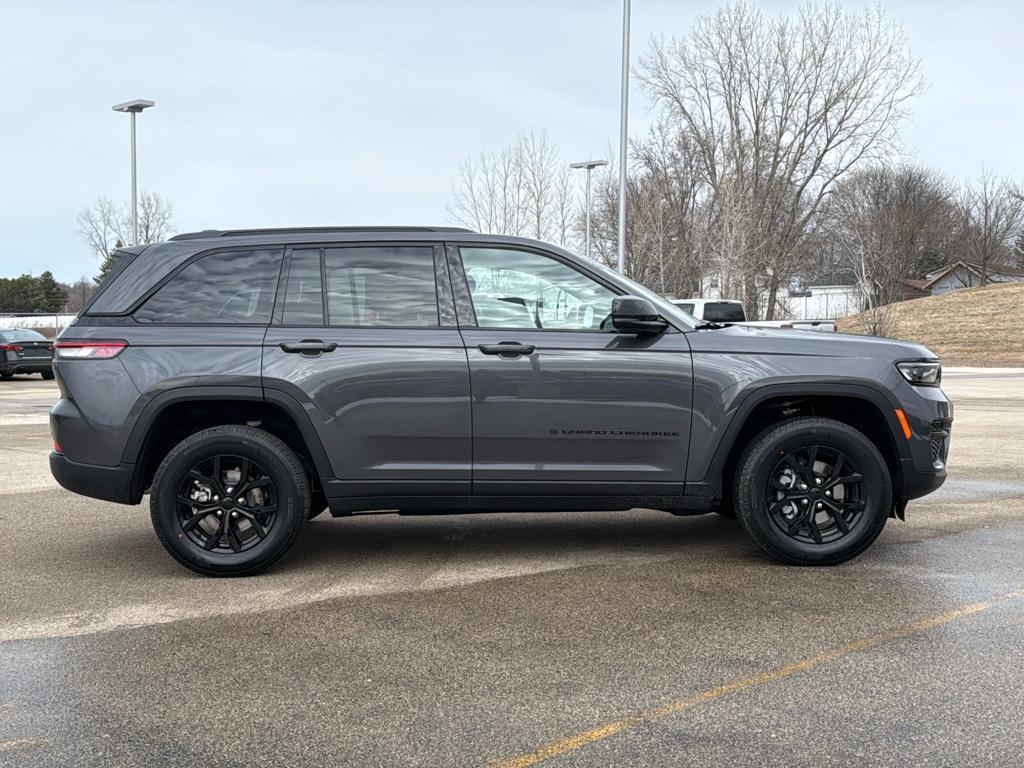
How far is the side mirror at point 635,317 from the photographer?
5.58 m

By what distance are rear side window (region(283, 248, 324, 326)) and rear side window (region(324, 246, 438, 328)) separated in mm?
55

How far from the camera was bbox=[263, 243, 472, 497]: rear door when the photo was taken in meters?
5.72

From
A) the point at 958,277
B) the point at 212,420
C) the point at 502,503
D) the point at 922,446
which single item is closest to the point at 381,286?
the point at 212,420

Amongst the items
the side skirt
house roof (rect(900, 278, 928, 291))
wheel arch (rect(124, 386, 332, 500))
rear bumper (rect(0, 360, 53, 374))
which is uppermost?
house roof (rect(900, 278, 928, 291))

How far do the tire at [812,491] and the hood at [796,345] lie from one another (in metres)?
0.39

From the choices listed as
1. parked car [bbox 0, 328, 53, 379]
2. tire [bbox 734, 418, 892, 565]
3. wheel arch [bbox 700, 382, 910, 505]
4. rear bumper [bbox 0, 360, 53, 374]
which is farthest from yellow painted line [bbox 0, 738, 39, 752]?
rear bumper [bbox 0, 360, 53, 374]

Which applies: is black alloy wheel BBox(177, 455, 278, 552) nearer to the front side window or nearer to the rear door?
the rear door

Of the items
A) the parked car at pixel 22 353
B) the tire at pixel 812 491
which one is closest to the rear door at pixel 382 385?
the tire at pixel 812 491

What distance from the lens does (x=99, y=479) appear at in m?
5.80

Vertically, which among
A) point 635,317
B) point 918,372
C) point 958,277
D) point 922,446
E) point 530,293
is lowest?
point 922,446

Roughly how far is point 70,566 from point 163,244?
1884 millimetres

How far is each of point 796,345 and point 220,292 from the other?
313 cm

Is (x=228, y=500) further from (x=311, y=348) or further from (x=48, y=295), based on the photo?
(x=48, y=295)

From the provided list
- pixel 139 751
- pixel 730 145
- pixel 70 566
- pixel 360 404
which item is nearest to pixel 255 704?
pixel 139 751
